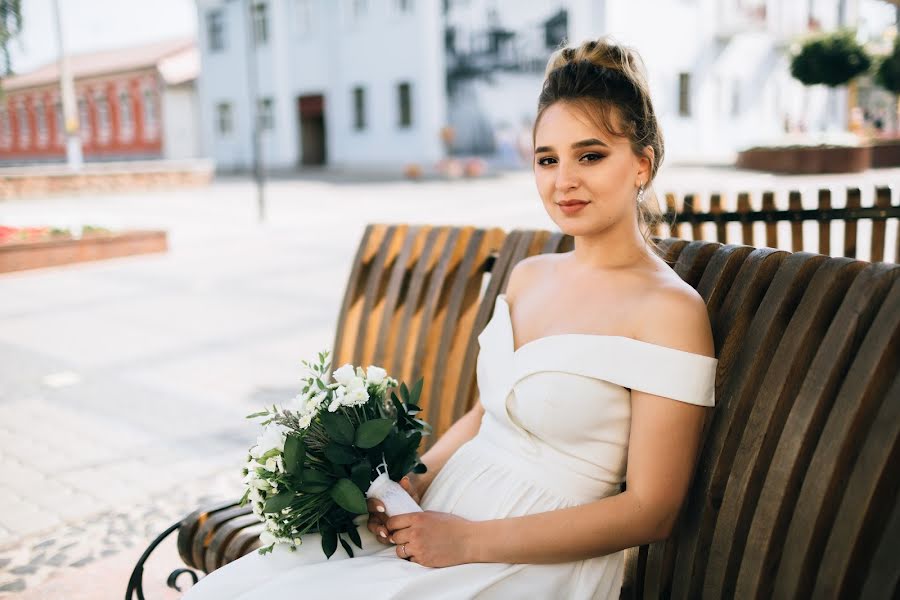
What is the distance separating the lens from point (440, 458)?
235 centimetres

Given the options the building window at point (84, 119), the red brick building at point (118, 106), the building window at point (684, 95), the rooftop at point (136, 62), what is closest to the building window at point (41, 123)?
the red brick building at point (118, 106)

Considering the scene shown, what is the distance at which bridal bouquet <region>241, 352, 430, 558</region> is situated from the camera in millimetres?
1914

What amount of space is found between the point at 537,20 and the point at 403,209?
583 inches

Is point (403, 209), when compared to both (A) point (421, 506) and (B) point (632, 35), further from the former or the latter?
(A) point (421, 506)

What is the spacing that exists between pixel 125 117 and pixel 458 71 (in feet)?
87.3

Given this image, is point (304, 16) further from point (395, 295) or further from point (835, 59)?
point (395, 295)

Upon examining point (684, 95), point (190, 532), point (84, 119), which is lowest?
point (190, 532)

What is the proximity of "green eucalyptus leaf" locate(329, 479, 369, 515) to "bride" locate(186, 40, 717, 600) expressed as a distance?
118mm

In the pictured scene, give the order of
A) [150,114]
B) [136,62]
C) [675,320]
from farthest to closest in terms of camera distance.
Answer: [136,62] < [150,114] < [675,320]

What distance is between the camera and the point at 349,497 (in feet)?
6.16

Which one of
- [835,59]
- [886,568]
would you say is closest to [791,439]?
[886,568]

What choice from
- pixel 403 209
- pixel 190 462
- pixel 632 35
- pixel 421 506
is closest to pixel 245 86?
pixel 632 35

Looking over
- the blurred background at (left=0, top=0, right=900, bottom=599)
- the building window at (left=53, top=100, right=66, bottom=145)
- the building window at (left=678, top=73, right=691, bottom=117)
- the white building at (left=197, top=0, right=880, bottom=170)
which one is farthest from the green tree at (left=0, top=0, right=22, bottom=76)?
the building window at (left=53, top=100, right=66, bottom=145)

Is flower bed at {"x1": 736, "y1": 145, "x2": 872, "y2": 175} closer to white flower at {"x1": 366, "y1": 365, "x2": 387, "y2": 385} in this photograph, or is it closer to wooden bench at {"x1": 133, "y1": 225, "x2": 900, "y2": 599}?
wooden bench at {"x1": 133, "y1": 225, "x2": 900, "y2": 599}
